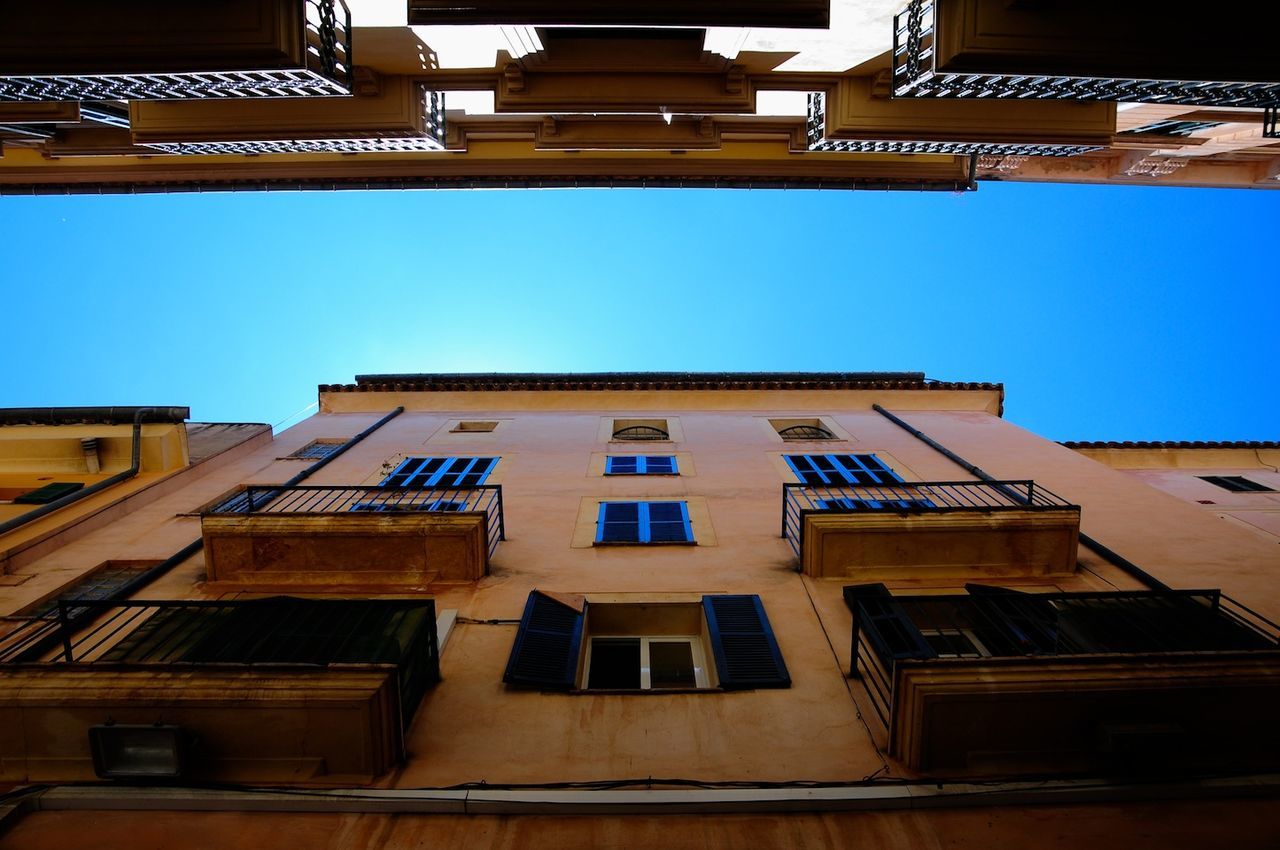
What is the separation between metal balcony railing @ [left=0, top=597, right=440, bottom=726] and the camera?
18.1 feet

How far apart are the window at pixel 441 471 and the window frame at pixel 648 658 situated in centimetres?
508

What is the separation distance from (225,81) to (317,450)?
7910mm

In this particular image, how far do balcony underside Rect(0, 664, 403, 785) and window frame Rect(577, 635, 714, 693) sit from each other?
203 centimetres

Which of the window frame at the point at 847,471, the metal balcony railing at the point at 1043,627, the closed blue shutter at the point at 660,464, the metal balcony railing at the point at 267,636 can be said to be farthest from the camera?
the closed blue shutter at the point at 660,464

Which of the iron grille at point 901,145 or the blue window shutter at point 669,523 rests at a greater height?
the iron grille at point 901,145

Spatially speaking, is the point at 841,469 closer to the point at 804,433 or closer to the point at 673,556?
the point at 804,433

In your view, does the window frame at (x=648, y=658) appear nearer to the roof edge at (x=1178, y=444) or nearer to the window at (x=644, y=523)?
the window at (x=644, y=523)

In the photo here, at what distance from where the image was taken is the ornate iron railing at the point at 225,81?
7.65 metres

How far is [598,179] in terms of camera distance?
49.0ft

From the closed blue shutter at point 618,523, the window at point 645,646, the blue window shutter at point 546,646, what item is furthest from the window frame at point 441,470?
the window at point 645,646

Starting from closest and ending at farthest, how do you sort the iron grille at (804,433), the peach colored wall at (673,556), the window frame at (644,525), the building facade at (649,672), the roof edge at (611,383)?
the building facade at (649,672) → the peach colored wall at (673,556) → the window frame at (644,525) → the iron grille at (804,433) → the roof edge at (611,383)

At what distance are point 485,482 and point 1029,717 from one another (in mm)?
8823

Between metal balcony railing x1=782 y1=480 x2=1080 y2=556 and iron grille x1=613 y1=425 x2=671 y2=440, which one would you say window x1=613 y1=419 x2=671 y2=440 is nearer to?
iron grille x1=613 y1=425 x2=671 y2=440

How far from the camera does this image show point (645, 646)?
7191 mm
